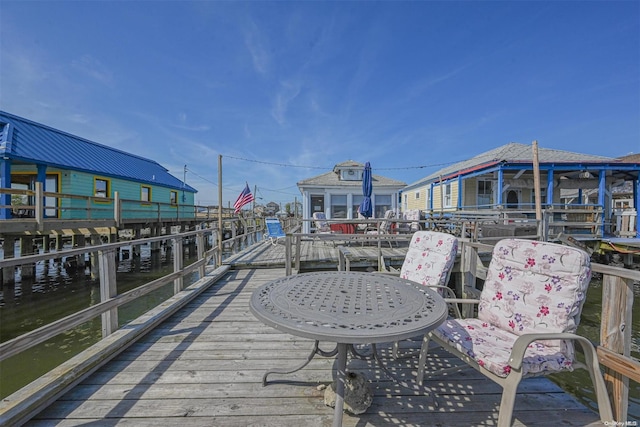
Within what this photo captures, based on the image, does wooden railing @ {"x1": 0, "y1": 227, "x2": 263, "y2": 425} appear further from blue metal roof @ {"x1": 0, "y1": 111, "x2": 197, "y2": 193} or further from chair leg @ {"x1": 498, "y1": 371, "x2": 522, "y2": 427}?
blue metal roof @ {"x1": 0, "y1": 111, "x2": 197, "y2": 193}

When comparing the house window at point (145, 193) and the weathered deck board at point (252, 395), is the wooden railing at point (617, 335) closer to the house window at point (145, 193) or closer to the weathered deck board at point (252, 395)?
the weathered deck board at point (252, 395)

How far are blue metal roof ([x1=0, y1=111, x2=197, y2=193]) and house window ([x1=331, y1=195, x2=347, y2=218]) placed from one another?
11.2 meters

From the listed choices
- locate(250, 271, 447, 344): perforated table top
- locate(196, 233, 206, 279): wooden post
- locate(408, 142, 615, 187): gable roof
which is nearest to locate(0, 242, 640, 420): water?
locate(196, 233, 206, 279): wooden post

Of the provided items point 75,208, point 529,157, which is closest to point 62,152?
point 75,208

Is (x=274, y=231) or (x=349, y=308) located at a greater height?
(x=349, y=308)

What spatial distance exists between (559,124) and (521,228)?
12.8 metres

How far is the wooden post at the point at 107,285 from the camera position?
2.50 meters

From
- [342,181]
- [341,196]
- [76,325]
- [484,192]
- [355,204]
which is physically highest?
[342,181]

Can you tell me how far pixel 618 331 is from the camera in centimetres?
153

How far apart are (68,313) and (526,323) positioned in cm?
877

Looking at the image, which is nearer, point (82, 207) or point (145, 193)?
point (82, 207)

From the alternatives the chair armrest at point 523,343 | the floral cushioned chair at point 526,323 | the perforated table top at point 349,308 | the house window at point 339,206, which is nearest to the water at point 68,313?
the floral cushioned chair at point 526,323

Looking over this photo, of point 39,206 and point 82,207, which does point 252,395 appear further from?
point 82,207

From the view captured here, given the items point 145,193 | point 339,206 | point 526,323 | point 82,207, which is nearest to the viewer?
point 526,323
